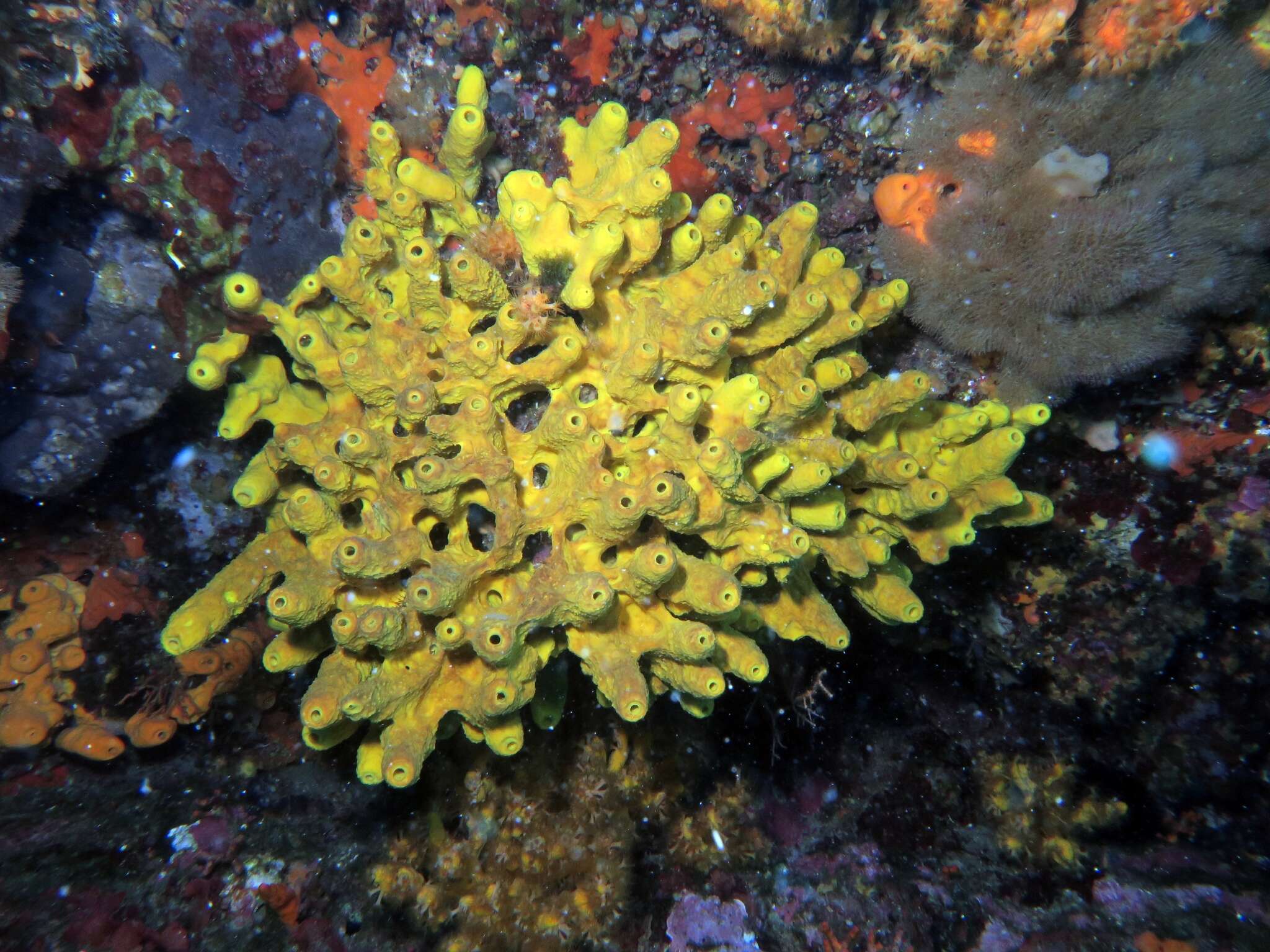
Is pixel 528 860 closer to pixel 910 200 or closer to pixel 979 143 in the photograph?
→ pixel 910 200

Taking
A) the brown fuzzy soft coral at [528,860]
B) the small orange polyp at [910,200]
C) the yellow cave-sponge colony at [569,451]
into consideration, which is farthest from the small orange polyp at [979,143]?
the brown fuzzy soft coral at [528,860]

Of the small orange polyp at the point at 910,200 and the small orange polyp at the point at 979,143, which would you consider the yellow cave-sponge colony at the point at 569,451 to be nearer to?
the small orange polyp at the point at 910,200

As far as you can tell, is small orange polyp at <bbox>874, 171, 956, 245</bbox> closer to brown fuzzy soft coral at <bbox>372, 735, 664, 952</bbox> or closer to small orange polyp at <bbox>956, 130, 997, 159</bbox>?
small orange polyp at <bbox>956, 130, 997, 159</bbox>

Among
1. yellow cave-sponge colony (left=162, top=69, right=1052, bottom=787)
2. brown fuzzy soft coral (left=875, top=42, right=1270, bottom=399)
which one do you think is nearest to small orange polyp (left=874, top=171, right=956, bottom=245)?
brown fuzzy soft coral (left=875, top=42, right=1270, bottom=399)

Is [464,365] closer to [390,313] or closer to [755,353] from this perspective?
[390,313]

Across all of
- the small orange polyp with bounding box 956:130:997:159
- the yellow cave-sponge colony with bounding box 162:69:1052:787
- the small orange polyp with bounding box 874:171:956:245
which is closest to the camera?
the yellow cave-sponge colony with bounding box 162:69:1052:787

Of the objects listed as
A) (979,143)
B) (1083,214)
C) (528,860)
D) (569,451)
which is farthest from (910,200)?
(528,860)

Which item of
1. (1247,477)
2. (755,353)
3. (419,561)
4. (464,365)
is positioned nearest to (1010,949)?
(1247,477)
